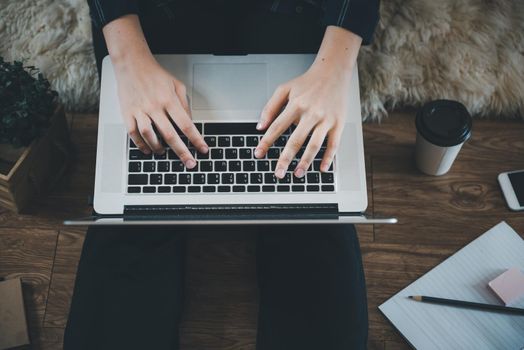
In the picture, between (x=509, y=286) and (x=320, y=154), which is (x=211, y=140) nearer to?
(x=320, y=154)

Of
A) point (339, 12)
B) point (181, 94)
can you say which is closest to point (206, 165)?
point (181, 94)

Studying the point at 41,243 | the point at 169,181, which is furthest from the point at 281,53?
the point at 41,243

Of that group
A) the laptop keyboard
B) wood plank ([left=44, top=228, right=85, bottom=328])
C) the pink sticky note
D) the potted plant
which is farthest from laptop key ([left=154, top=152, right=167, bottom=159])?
the pink sticky note

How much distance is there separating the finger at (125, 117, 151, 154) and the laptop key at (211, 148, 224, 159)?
0.12 meters

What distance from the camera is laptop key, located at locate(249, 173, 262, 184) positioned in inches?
39.9

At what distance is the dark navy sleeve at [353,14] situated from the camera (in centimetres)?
103

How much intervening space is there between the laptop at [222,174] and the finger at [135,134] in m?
0.02

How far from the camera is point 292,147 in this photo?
3.23 ft

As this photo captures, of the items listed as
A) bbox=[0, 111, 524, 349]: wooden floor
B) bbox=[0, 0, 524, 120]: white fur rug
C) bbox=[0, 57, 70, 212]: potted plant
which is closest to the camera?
bbox=[0, 57, 70, 212]: potted plant

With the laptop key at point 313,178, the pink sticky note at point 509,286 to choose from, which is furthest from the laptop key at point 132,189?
the pink sticky note at point 509,286

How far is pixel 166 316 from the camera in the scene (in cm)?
109

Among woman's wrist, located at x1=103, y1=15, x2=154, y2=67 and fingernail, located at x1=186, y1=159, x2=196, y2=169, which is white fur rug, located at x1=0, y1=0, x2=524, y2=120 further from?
fingernail, located at x1=186, y1=159, x2=196, y2=169

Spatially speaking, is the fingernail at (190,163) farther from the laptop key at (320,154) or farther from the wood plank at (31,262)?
the wood plank at (31,262)

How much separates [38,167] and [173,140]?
0.45 metres
